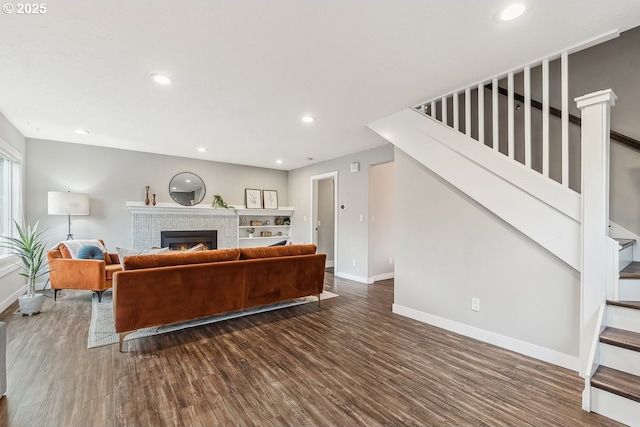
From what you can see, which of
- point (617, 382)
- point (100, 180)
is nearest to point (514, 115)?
point (617, 382)

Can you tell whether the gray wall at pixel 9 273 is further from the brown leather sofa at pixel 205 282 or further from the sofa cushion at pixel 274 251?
the sofa cushion at pixel 274 251

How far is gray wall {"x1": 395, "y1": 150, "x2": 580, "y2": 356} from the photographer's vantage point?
7.80 ft

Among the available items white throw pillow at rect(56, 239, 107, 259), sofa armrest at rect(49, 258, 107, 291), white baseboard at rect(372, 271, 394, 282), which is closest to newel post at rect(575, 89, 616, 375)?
white baseboard at rect(372, 271, 394, 282)

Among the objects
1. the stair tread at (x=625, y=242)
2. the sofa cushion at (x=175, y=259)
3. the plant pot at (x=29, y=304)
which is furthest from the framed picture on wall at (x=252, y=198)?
the stair tread at (x=625, y=242)

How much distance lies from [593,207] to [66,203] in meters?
6.41

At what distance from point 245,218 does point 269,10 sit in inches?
219

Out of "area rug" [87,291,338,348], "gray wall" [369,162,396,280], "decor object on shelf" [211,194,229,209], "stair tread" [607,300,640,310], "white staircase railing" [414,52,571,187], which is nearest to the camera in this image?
"stair tread" [607,300,640,310]

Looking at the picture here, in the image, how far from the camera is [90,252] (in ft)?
13.7

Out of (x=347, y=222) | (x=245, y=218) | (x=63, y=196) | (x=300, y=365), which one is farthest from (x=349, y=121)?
(x=63, y=196)

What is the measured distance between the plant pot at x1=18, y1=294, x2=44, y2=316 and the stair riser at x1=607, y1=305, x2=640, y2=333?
18.6 ft

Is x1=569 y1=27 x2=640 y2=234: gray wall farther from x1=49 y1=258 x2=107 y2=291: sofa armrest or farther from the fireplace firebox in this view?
the fireplace firebox

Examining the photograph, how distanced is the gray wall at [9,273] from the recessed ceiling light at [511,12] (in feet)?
17.6

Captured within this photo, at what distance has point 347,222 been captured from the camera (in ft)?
18.4

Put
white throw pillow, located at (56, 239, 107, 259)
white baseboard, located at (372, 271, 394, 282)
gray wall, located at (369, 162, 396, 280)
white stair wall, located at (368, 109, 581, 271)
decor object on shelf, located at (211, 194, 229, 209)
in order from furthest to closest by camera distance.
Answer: decor object on shelf, located at (211, 194, 229, 209) → white baseboard, located at (372, 271, 394, 282) → gray wall, located at (369, 162, 396, 280) → white throw pillow, located at (56, 239, 107, 259) → white stair wall, located at (368, 109, 581, 271)
